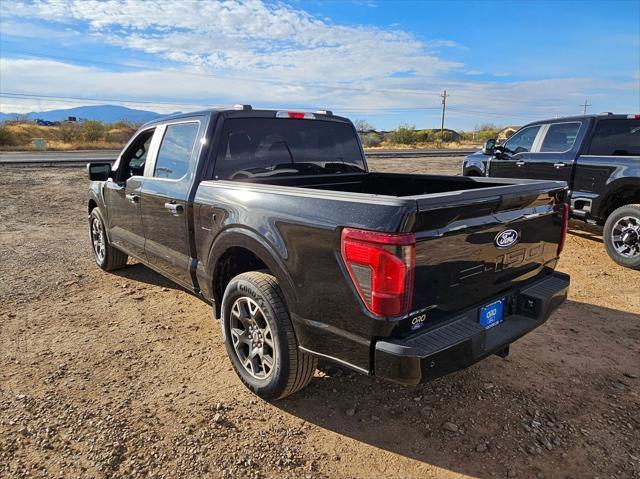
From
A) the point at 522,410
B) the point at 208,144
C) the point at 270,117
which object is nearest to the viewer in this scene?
the point at 522,410

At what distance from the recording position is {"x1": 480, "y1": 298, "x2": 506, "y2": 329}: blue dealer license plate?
265 cm

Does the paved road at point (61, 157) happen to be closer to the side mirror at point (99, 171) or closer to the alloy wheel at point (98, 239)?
the alloy wheel at point (98, 239)

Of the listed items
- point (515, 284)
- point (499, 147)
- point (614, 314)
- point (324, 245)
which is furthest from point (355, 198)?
point (499, 147)

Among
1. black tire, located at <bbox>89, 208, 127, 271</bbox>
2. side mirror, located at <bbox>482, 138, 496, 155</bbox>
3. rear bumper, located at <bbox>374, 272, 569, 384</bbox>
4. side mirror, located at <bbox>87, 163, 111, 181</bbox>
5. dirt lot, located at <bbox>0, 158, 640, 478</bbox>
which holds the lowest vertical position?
dirt lot, located at <bbox>0, 158, 640, 478</bbox>

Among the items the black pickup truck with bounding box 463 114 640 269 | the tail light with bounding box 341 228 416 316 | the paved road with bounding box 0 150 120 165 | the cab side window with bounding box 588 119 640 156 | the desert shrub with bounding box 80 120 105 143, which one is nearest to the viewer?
the tail light with bounding box 341 228 416 316

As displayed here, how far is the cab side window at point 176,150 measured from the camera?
368cm

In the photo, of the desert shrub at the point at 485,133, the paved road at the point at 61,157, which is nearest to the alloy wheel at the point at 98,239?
the paved road at the point at 61,157

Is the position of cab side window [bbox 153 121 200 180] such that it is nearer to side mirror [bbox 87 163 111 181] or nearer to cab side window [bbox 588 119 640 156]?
side mirror [bbox 87 163 111 181]

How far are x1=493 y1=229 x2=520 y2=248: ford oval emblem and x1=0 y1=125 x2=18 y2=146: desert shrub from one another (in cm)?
4165

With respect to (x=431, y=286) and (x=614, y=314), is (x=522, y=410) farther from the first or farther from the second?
(x=614, y=314)

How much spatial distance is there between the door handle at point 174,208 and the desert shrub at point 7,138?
39311mm

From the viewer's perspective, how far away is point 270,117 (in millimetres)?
3752

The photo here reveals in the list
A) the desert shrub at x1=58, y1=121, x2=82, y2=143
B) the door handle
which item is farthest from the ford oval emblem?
the desert shrub at x1=58, y1=121, x2=82, y2=143

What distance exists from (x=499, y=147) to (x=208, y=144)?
625 cm
